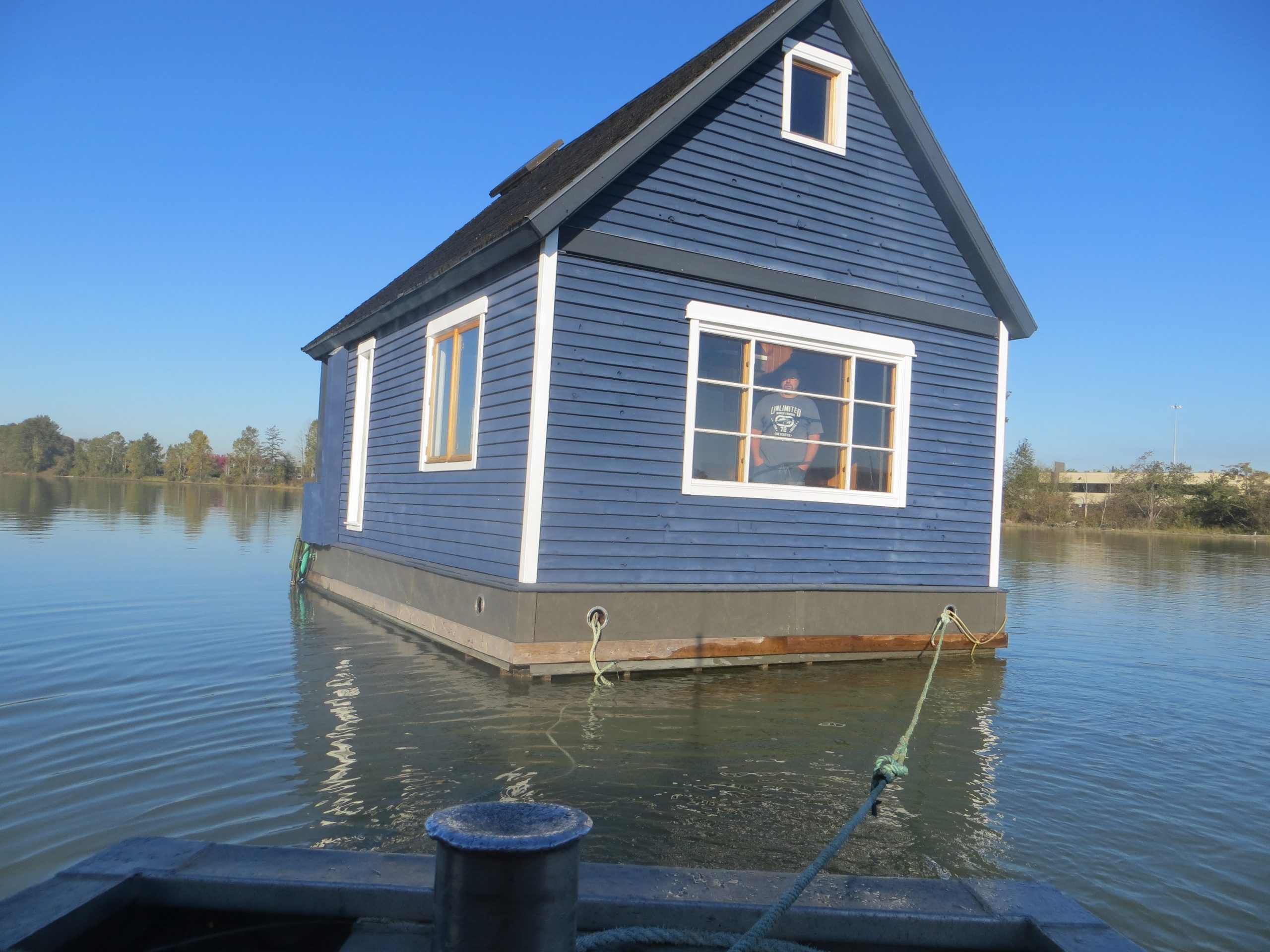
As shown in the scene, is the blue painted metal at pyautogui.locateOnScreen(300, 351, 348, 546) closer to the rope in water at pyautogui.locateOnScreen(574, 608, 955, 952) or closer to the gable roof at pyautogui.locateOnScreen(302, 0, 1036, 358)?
the gable roof at pyautogui.locateOnScreen(302, 0, 1036, 358)

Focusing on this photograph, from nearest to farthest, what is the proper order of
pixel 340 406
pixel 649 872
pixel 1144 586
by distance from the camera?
pixel 649 872 → pixel 340 406 → pixel 1144 586

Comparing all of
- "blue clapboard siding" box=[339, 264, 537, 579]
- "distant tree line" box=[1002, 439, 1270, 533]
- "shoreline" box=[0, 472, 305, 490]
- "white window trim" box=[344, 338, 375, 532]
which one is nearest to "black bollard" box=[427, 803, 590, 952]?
"blue clapboard siding" box=[339, 264, 537, 579]

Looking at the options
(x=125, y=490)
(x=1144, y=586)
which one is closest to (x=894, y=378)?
(x=1144, y=586)

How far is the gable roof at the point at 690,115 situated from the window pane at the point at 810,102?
16.5 inches

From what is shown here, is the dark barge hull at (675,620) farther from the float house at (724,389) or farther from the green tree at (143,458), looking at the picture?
the green tree at (143,458)

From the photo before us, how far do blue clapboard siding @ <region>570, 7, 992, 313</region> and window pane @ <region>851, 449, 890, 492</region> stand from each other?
5.46 ft

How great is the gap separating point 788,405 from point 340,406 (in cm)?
664

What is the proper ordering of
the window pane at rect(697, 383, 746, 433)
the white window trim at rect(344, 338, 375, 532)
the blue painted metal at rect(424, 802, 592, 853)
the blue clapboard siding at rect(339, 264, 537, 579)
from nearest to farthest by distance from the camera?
the blue painted metal at rect(424, 802, 592, 853) < the blue clapboard siding at rect(339, 264, 537, 579) < the window pane at rect(697, 383, 746, 433) < the white window trim at rect(344, 338, 375, 532)

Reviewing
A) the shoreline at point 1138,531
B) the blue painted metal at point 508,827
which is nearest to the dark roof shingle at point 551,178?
the blue painted metal at point 508,827

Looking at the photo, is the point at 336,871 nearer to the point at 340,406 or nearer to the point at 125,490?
the point at 340,406

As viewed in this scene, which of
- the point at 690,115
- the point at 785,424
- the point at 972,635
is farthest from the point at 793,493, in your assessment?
the point at 690,115

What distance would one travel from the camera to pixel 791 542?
8.48 meters

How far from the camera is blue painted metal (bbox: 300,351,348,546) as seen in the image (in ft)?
40.1

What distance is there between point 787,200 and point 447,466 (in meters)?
4.21
